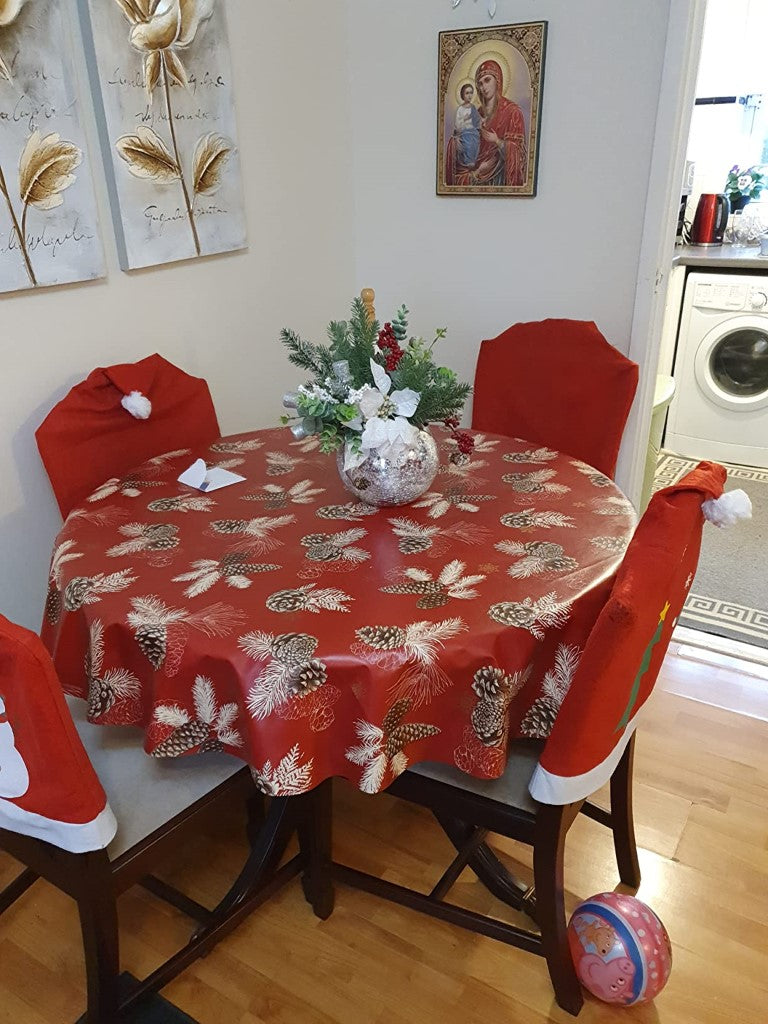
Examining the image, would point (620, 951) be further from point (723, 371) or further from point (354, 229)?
point (723, 371)

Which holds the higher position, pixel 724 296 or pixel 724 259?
pixel 724 259

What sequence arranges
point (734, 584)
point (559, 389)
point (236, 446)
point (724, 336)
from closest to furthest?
point (236, 446) < point (559, 389) < point (734, 584) < point (724, 336)

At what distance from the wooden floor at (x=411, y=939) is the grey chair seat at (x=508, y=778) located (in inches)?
19.0

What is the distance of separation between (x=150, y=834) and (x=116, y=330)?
1376 mm

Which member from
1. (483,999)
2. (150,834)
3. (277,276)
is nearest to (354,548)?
(150,834)

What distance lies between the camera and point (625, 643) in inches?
42.9

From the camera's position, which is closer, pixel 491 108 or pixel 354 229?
pixel 491 108

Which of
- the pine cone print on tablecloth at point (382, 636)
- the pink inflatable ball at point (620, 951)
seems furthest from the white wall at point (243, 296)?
the pink inflatable ball at point (620, 951)

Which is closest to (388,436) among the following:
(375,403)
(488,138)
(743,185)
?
(375,403)

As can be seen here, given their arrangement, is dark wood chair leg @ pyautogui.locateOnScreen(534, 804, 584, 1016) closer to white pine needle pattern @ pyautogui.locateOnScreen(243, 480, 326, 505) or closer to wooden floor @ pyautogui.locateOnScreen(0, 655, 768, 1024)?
wooden floor @ pyautogui.locateOnScreen(0, 655, 768, 1024)

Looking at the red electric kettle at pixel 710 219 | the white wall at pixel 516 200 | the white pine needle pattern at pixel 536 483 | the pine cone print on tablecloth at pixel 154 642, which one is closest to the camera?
the pine cone print on tablecloth at pixel 154 642

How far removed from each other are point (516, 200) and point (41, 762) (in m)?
2.23

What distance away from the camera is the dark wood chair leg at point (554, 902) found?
1.27 m

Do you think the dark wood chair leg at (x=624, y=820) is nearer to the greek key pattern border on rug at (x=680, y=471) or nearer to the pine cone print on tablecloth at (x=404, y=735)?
the pine cone print on tablecloth at (x=404, y=735)
